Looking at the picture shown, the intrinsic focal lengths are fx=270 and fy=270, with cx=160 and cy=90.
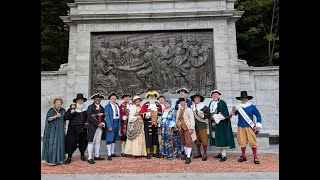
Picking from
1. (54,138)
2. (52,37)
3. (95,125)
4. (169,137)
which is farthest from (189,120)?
(52,37)

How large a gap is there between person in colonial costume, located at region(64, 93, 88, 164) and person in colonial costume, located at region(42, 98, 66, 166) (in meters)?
0.28

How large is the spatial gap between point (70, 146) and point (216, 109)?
16.9ft

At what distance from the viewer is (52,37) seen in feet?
74.3

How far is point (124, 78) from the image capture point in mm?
13102

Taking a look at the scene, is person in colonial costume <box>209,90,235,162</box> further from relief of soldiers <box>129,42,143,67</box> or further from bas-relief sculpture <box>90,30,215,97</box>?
relief of soldiers <box>129,42,143,67</box>

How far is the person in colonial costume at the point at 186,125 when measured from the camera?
29.6ft

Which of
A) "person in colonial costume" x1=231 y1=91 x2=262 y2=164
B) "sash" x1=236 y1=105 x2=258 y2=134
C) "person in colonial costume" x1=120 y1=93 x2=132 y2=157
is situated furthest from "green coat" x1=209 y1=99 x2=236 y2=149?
"person in colonial costume" x1=120 y1=93 x2=132 y2=157

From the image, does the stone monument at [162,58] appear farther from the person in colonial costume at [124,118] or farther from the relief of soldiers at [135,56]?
the person in colonial costume at [124,118]

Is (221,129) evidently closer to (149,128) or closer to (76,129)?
(149,128)

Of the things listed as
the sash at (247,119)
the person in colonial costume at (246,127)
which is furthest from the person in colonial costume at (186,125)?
the sash at (247,119)

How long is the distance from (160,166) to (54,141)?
3.58 meters

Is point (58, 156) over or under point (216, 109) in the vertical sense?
under
